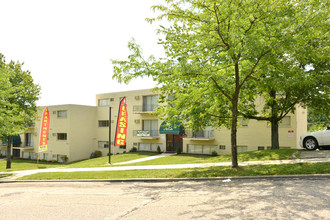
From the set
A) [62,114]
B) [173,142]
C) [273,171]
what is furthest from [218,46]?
[62,114]

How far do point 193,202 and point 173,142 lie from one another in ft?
80.8

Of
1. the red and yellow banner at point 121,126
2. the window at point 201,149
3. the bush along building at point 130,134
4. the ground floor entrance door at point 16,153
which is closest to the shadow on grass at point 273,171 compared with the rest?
the red and yellow banner at point 121,126

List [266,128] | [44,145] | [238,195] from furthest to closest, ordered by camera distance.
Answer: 1. [44,145]
2. [266,128]
3. [238,195]

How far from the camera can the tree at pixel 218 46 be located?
9562mm

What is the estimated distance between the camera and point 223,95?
11680mm

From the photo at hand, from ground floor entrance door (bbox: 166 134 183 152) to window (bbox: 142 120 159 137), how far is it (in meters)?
1.74

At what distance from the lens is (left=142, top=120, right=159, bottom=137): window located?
3192 cm

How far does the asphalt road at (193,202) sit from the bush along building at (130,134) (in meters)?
17.9

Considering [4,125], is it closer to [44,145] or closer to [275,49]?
[44,145]

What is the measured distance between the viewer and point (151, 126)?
32.6m

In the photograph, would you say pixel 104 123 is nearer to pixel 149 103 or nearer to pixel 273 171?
pixel 149 103

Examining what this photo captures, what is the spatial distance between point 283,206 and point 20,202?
7.89 meters

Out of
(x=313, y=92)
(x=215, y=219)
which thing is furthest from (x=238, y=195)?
(x=313, y=92)

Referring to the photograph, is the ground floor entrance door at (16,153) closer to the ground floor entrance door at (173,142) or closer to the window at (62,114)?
the window at (62,114)
